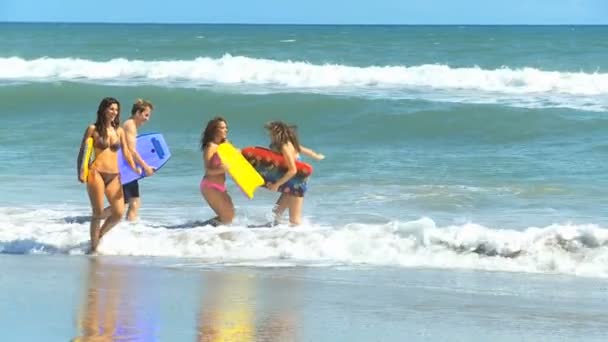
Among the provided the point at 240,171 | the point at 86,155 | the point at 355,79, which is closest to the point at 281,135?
the point at 240,171

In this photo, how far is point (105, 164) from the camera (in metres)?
8.70

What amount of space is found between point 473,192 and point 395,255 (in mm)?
3479

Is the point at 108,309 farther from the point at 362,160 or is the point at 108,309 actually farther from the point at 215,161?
the point at 362,160

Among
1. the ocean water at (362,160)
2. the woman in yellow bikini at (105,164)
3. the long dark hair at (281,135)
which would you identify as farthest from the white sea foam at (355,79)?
the woman in yellow bikini at (105,164)

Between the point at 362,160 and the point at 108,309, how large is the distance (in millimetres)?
8942

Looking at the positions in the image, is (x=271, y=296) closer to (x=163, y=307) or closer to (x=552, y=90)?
(x=163, y=307)

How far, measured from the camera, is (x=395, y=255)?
8820 mm

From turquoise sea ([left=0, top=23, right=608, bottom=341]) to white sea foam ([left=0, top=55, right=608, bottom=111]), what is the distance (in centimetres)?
8

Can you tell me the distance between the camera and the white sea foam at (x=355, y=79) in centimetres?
2283

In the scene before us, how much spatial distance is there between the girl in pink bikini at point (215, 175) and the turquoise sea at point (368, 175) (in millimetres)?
281

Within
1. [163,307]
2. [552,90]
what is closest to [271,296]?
[163,307]

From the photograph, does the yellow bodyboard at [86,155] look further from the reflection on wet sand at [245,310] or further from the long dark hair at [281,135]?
the long dark hair at [281,135]

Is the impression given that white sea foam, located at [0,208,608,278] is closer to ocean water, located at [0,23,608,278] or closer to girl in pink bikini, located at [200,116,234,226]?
ocean water, located at [0,23,608,278]

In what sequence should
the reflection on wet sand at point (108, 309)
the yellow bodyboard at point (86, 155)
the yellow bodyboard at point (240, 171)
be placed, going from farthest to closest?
the yellow bodyboard at point (240, 171)
the yellow bodyboard at point (86, 155)
the reflection on wet sand at point (108, 309)
